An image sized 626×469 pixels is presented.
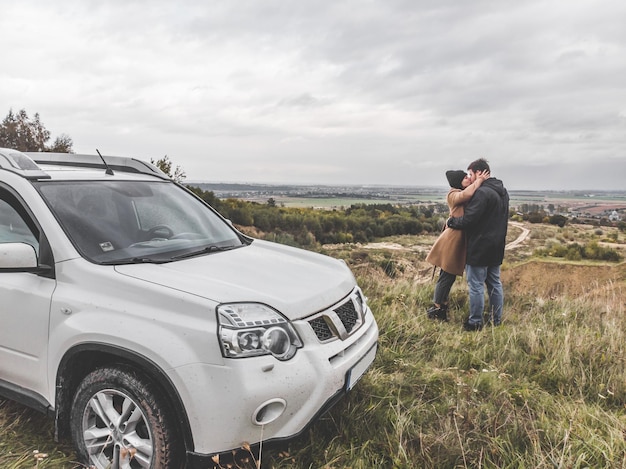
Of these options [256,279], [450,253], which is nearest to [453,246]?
[450,253]

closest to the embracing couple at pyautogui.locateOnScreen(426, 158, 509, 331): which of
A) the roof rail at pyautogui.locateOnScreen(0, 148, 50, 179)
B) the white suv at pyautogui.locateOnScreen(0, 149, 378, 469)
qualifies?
the white suv at pyautogui.locateOnScreen(0, 149, 378, 469)

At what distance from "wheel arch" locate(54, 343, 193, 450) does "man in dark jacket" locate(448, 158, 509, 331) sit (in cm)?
377

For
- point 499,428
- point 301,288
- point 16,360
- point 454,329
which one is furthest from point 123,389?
point 454,329

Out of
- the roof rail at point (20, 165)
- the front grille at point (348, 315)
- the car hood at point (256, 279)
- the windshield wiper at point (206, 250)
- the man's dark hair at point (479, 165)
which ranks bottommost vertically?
the front grille at point (348, 315)

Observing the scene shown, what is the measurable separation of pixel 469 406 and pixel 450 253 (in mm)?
2568

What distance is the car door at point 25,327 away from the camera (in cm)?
245

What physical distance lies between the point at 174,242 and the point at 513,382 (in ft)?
8.95

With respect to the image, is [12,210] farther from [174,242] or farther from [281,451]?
[281,451]

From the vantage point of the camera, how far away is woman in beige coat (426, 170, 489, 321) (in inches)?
210

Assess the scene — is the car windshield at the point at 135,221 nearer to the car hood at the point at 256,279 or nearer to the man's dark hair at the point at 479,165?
the car hood at the point at 256,279

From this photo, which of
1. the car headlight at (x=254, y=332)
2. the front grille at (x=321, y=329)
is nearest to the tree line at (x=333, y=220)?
the front grille at (x=321, y=329)

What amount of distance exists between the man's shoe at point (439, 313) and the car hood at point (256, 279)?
8.23 ft

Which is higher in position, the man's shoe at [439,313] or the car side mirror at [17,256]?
the car side mirror at [17,256]

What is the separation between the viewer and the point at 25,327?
2494 millimetres
